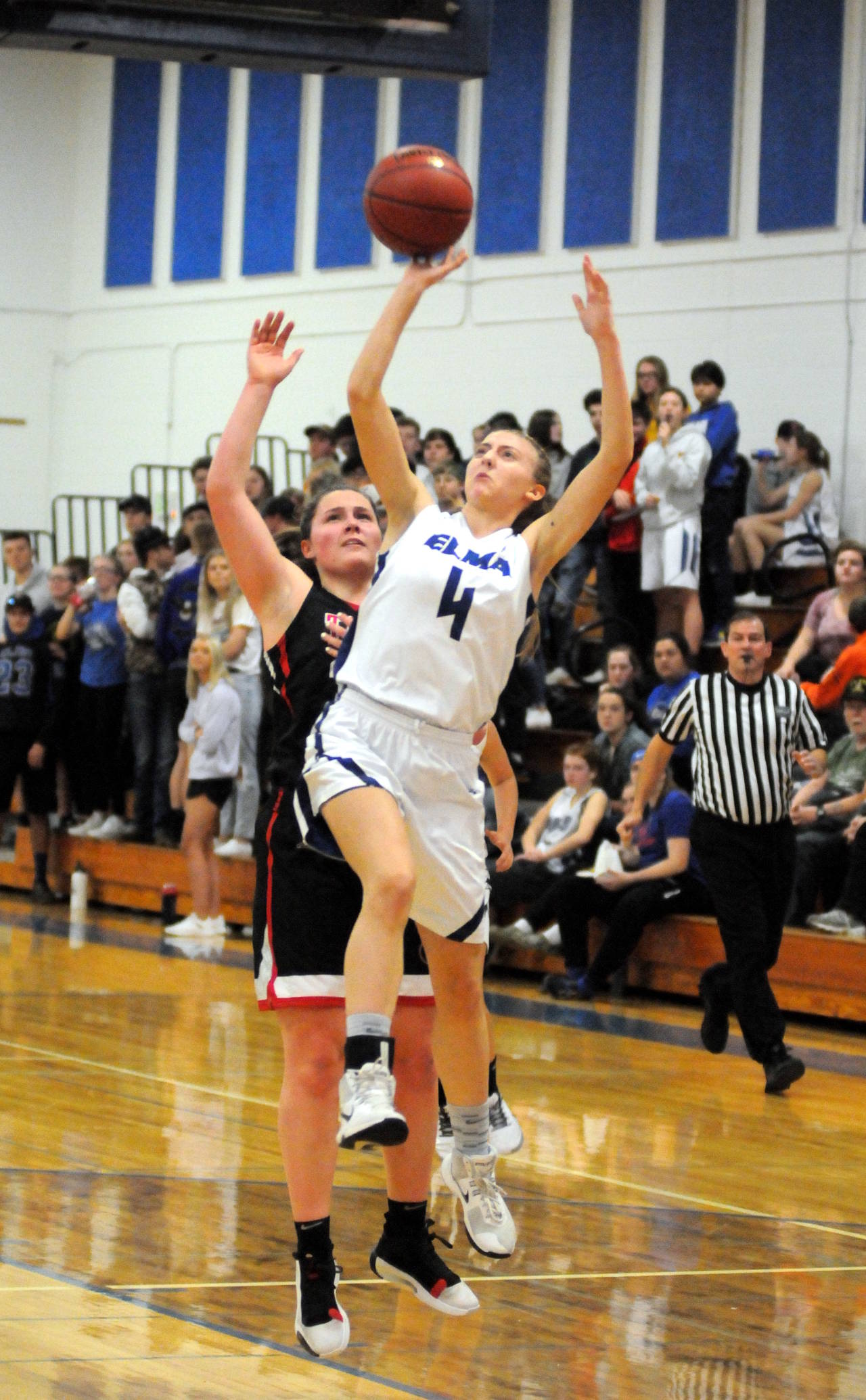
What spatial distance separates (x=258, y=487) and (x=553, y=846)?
3903 mm

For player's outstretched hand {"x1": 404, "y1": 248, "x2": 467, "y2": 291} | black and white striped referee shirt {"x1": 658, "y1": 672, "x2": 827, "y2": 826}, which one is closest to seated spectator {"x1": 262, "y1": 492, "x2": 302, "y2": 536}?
black and white striped referee shirt {"x1": 658, "y1": 672, "x2": 827, "y2": 826}

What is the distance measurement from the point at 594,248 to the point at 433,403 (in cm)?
196

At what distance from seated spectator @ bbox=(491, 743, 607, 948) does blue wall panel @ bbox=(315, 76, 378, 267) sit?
839cm

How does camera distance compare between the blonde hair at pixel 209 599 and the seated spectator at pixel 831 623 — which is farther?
the blonde hair at pixel 209 599

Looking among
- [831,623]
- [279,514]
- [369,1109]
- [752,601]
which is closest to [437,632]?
[369,1109]

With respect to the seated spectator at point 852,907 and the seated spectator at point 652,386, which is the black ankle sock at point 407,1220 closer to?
the seated spectator at point 852,907

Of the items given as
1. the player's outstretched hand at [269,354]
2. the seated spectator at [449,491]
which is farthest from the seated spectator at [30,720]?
the player's outstretched hand at [269,354]

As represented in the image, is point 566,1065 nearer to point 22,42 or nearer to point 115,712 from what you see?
point 22,42

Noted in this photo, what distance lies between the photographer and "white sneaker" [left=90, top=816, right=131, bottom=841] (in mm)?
12461

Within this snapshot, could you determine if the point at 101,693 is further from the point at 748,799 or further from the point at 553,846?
the point at 748,799

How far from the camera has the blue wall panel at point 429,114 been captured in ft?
52.9

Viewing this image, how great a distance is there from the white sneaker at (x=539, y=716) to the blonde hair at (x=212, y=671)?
1.85m

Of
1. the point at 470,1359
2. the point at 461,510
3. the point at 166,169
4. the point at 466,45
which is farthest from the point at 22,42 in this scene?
the point at 166,169

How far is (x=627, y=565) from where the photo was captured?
11.3 m
